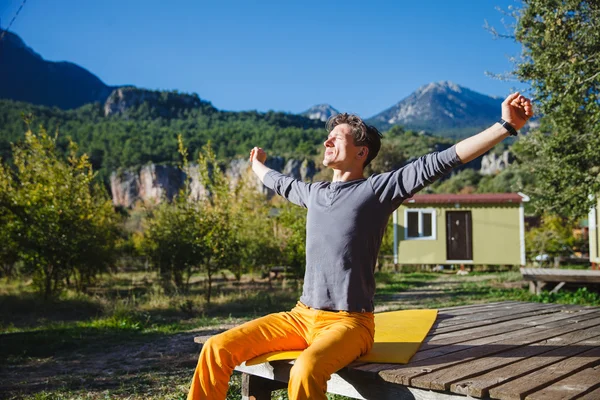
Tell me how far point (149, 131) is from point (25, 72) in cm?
5408

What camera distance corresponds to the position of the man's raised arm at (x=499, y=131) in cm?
206

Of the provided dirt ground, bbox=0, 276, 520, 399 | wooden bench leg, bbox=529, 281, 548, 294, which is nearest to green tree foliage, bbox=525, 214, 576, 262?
wooden bench leg, bbox=529, 281, 548, 294

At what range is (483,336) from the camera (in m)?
3.01

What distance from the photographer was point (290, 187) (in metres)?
2.81

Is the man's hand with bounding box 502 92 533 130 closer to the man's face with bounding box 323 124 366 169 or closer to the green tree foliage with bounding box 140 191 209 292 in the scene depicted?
the man's face with bounding box 323 124 366 169

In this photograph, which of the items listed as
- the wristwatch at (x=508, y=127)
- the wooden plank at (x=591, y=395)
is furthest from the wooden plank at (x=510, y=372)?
the wristwatch at (x=508, y=127)

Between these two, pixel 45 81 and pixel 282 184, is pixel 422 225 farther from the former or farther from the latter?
pixel 45 81

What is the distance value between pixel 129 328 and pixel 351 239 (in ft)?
17.1

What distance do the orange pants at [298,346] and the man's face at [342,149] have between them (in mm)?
717

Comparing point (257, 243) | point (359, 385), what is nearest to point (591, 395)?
point (359, 385)

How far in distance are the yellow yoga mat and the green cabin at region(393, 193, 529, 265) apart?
1358 centimetres

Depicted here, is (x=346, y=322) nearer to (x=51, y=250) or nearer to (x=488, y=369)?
(x=488, y=369)

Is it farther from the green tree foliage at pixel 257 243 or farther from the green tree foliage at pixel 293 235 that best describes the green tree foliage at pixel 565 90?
the green tree foliage at pixel 257 243

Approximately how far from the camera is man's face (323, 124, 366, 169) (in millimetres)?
2557
